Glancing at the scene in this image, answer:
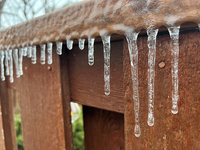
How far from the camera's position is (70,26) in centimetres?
45

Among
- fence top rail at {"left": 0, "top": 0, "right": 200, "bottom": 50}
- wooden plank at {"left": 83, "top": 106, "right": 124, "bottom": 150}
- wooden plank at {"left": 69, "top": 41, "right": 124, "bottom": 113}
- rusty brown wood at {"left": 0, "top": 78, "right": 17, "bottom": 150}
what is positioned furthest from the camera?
rusty brown wood at {"left": 0, "top": 78, "right": 17, "bottom": 150}

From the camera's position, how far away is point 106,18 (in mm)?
361

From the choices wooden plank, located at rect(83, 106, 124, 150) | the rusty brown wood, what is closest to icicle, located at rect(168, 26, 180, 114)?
wooden plank, located at rect(83, 106, 124, 150)

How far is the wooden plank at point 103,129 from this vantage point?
2.81ft

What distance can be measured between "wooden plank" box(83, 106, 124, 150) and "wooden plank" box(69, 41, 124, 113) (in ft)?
0.86

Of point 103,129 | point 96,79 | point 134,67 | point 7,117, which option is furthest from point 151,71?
point 7,117

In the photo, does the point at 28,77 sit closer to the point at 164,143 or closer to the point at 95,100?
the point at 95,100

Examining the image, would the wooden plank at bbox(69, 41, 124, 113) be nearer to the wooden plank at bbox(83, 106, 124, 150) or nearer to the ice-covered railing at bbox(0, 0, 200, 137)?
the ice-covered railing at bbox(0, 0, 200, 137)

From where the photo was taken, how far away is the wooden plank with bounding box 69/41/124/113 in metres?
0.55

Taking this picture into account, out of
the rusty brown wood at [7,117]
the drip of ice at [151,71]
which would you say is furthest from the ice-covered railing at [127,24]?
the rusty brown wood at [7,117]

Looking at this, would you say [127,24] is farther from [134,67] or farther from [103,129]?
[103,129]

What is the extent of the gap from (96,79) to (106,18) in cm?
31

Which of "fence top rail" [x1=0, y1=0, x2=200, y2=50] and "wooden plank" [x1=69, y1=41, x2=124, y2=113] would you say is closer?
"fence top rail" [x1=0, y1=0, x2=200, y2=50]

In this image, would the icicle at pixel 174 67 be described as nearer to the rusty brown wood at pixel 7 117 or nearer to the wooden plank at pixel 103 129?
the wooden plank at pixel 103 129
